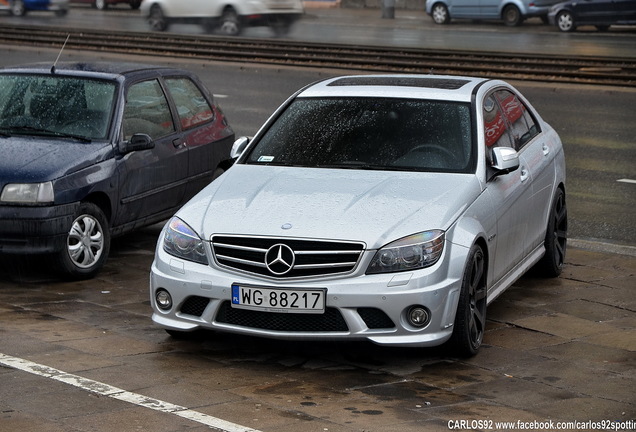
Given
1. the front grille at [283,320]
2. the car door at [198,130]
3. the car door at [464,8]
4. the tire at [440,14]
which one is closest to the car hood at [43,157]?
the car door at [198,130]

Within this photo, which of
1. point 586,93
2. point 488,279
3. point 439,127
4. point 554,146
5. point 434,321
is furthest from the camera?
point 586,93

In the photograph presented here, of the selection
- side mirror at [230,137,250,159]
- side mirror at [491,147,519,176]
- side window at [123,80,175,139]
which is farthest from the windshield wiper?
side mirror at [491,147,519,176]

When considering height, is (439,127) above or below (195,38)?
above

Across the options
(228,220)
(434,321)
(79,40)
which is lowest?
(79,40)

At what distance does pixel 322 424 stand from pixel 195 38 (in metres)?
27.6

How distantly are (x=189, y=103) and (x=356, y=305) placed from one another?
4.55 meters

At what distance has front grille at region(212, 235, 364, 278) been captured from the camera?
6562mm

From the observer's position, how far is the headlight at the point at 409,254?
21.5 feet

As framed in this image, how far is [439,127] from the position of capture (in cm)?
782

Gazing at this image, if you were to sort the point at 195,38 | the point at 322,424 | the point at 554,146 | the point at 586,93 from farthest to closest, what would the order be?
the point at 195,38 → the point at 586,93 → the point at 554,146 → the point at 322,424

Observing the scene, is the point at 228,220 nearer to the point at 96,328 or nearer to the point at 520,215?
the point at 96,328

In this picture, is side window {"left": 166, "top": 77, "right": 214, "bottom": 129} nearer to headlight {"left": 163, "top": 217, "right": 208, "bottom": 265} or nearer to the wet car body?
headlight {"left": 163, "top": 217, "right": 208, "bottom": 265}

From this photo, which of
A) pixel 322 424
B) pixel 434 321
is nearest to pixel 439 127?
pixel 434 321

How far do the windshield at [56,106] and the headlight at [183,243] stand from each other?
2551mm
